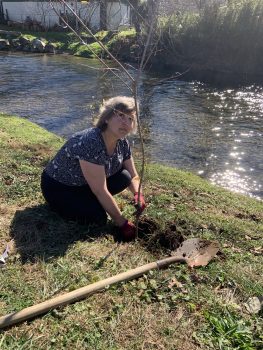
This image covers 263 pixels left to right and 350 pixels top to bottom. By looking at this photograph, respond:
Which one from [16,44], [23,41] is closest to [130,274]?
[16,44]

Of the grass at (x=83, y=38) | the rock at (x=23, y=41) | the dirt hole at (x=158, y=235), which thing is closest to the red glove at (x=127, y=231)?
the dirt hole at (x=158, y=235)

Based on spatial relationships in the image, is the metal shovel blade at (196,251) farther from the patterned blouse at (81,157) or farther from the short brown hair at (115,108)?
the short brown hair at (115,108)

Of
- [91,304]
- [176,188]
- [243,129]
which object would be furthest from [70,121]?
[91,304]

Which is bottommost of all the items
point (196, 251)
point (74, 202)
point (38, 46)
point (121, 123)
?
point (38, 46)

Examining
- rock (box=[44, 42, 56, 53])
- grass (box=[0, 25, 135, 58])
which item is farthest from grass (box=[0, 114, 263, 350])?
rock (box=[44, 42, 56, 53])

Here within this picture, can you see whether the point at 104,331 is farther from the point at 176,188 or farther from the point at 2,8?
the point at 2,8

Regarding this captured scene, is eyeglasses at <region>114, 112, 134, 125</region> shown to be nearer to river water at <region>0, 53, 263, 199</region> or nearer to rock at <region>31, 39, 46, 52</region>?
river water at <region>0, 53, 263, 199</region>

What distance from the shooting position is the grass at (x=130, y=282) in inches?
110

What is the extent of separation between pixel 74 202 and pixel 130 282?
1105 millimetres

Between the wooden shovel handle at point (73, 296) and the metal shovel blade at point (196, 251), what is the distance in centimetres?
17

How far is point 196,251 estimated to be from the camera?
149 inches

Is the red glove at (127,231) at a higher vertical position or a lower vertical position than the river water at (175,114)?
higher

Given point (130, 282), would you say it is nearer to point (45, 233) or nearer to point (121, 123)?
point (45, 233)

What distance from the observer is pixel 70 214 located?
4137mm
